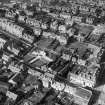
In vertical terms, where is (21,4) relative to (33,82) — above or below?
above

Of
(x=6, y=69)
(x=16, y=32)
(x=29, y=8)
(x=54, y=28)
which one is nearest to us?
(x=6, y=69)

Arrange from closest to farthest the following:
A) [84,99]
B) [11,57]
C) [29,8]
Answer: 1. [84,99]
2. [11,57]
3. [29,8]

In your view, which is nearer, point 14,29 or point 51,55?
point 51,55

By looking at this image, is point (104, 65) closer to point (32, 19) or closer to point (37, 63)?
point (37, 63)

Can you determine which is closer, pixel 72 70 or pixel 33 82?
pixel 33 82

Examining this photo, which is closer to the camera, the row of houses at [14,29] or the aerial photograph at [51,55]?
the aerial photograph at [51,55]

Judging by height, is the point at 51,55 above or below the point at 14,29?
below

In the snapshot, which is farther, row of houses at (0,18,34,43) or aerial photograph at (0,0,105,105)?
row of houses at (0,18,34,43)

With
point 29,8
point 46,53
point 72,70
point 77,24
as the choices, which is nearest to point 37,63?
point 46,53
